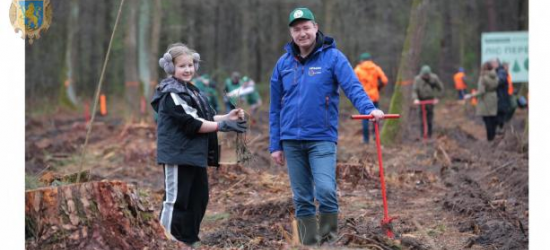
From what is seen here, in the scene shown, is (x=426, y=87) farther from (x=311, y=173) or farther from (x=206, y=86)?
(x=311, y=173)

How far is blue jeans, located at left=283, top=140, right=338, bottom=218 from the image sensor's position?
6484 mm

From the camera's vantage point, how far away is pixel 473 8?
4628cm

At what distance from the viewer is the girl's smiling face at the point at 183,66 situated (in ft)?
22.5

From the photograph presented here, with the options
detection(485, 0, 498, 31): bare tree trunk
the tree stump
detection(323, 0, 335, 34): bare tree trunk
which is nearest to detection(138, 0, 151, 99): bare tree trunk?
detection(323, 0, 335, 34): bare tree trunk

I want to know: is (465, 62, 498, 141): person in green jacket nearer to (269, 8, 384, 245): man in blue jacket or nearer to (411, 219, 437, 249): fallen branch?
(411, 219, 437, 249): fallen branch

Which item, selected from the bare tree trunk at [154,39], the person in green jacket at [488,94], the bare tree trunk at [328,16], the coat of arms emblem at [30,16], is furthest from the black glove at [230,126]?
the bare tree trunk at [328,16]

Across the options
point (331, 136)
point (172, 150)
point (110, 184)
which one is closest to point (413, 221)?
point (331, 136)

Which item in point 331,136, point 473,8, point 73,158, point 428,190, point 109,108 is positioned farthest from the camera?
point 473,8

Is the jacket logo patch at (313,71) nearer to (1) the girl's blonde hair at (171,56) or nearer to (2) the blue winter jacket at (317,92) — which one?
(2) the blue winter jacket at (317,92)

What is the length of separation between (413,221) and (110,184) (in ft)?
11.3

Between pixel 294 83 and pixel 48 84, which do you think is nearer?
pixel 294 83

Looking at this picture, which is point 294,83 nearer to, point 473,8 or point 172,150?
point 172,150

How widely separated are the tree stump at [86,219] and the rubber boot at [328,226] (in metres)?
1.28

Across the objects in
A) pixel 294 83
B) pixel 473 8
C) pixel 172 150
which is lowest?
pixel 172 150
